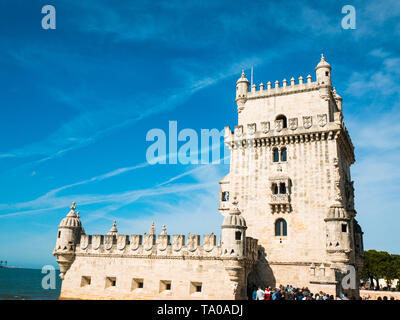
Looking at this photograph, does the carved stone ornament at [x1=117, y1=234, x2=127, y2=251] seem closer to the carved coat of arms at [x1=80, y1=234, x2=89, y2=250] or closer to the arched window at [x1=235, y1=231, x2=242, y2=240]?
the carved coat of arms at [x1=80, y1=234, x2=89, y2=250]

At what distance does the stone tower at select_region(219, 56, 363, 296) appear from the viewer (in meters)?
31.9

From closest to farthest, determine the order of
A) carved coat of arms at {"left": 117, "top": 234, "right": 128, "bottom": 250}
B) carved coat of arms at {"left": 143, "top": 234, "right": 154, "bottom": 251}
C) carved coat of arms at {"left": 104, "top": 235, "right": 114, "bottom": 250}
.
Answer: carved coat of arms at {"left": 143, "top": 234, "right": 154, "bottom": 251}, carved coat of arms at {"left": 117, "top": 234, "right": 128, "bottom": 250}, carved coat of arms at {"left": 104, "top": 235, "right": 114, "bottom": 250}

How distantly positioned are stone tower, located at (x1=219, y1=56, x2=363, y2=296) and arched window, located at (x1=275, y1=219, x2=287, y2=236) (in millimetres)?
94

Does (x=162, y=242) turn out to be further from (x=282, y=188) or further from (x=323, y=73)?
(x=323, y=73)

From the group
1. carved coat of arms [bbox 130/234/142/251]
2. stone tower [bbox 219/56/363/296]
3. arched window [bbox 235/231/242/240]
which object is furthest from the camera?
carved coat of arms [bbox 130/234/142/251]

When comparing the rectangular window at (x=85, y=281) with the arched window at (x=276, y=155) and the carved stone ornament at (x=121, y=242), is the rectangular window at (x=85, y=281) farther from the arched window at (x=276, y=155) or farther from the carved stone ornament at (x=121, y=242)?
the arched window at (x=276, y=155)

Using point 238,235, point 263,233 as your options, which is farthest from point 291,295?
point 263,233

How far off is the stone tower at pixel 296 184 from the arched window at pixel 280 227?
0.31 feet

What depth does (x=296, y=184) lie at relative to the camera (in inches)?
1377

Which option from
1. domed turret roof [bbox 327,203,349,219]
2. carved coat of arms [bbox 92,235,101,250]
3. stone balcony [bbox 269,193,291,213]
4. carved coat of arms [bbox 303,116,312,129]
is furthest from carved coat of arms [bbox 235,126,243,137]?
carved coat of arms [bbox 92,235,101,250]

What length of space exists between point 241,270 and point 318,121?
16274mm

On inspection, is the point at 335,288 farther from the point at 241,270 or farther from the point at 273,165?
the point at 273,165

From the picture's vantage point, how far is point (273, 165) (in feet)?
120
